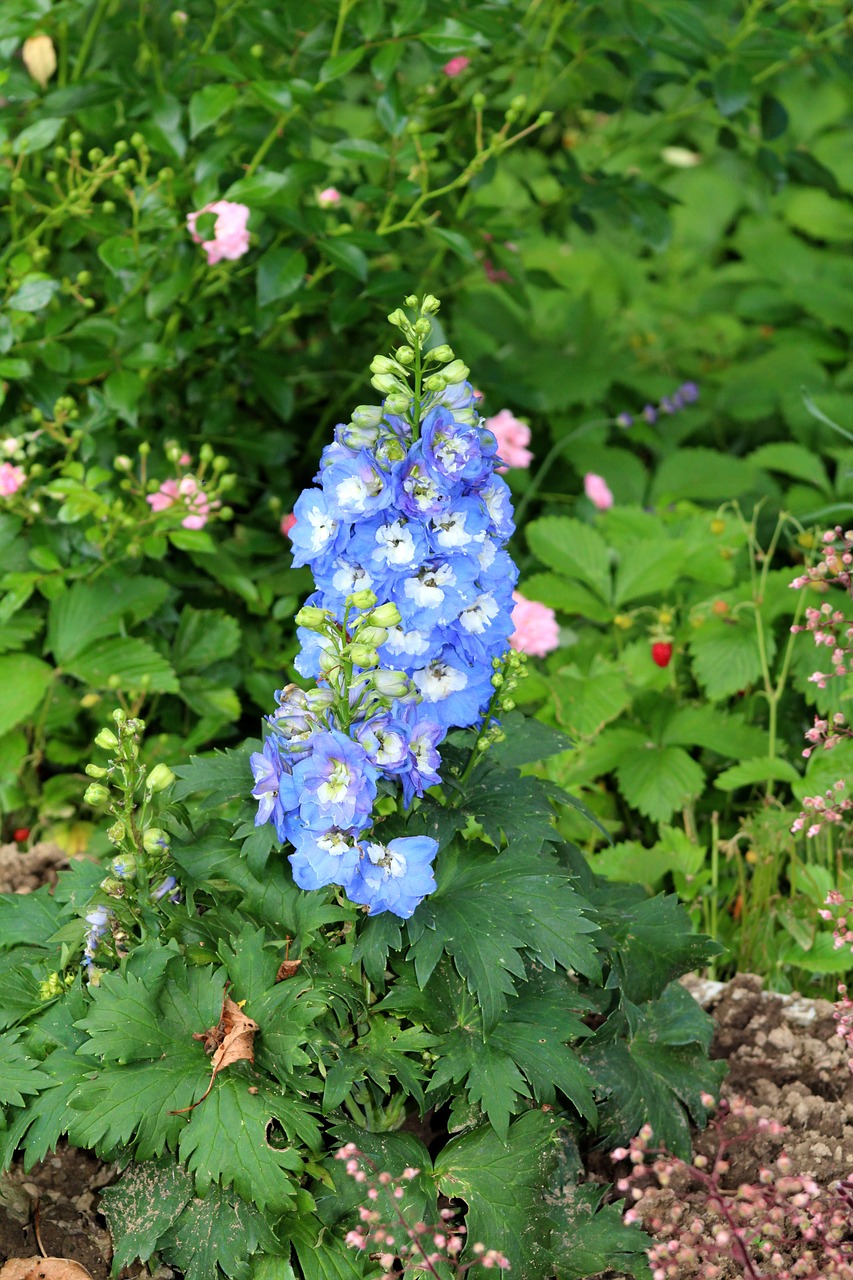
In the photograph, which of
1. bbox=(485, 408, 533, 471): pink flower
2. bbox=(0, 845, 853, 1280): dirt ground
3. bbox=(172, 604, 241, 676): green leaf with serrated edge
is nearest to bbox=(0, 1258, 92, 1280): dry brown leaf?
bbox=(0, 845, 853, 1280): dirt ground

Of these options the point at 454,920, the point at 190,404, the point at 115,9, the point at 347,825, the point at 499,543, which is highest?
the point at 115,9

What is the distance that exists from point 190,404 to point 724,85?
1.51 meters

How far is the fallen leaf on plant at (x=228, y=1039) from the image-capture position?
169 centimetres

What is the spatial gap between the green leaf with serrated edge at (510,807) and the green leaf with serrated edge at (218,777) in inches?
12.0

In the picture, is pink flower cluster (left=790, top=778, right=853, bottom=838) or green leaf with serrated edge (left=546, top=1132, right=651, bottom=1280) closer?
green leaf with serrated edge (left=546, top=1132, right=651, bottom=1280)

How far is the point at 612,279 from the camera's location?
4.94 m

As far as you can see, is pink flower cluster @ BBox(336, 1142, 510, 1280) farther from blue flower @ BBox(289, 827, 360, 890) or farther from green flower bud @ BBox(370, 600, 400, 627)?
green flower bud @ BBox(370, 600, 400, 627)

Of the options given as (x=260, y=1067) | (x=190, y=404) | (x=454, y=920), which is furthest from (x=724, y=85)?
(x=260, y=1067)

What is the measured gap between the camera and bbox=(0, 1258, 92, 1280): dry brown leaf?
175 centimetres

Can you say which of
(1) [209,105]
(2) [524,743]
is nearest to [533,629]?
(2) [524,743]

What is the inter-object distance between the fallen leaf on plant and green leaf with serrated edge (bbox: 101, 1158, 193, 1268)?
14 cm

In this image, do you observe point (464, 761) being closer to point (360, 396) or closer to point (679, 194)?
point (360, 396)

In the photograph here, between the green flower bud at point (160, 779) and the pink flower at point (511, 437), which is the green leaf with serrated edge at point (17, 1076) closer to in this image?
the green flower bud at point (160, 779)

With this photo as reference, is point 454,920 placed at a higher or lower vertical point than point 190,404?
higher
